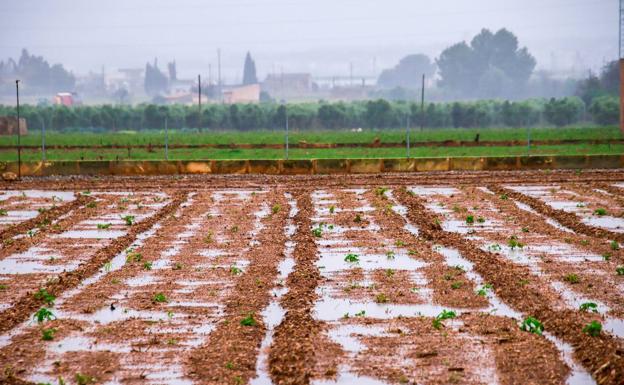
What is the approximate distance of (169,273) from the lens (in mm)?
13906

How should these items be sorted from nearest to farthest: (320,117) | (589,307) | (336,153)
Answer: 1. (589,307)
2. (336,153)
3. (320,117)

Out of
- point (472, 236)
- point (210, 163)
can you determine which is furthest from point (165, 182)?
point (472, 236)

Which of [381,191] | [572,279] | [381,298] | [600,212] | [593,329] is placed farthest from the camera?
[381,191]

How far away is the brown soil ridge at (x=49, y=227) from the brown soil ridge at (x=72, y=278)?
1552mm

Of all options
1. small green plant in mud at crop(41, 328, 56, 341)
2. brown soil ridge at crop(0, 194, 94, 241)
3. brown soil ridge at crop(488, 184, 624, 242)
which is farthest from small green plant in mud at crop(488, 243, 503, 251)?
brown soil ridge at crop(0, 194, 94, 241)

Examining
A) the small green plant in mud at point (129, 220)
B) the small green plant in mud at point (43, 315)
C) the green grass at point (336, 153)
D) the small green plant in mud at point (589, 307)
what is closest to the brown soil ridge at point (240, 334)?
the small green plant in mud at point (43, 315)

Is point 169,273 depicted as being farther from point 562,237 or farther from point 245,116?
point 245,116

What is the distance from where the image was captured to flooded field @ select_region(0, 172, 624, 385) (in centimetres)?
895

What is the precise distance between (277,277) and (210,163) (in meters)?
19.1

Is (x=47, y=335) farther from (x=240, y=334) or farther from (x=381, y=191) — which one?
(x=381, y=191)

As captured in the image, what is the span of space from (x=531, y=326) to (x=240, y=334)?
10.7 ft

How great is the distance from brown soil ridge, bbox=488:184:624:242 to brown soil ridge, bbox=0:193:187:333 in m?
8.79

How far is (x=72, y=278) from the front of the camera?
1339cm

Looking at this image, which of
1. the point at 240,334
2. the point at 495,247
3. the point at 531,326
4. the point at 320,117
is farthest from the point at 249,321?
the point at 320,117
